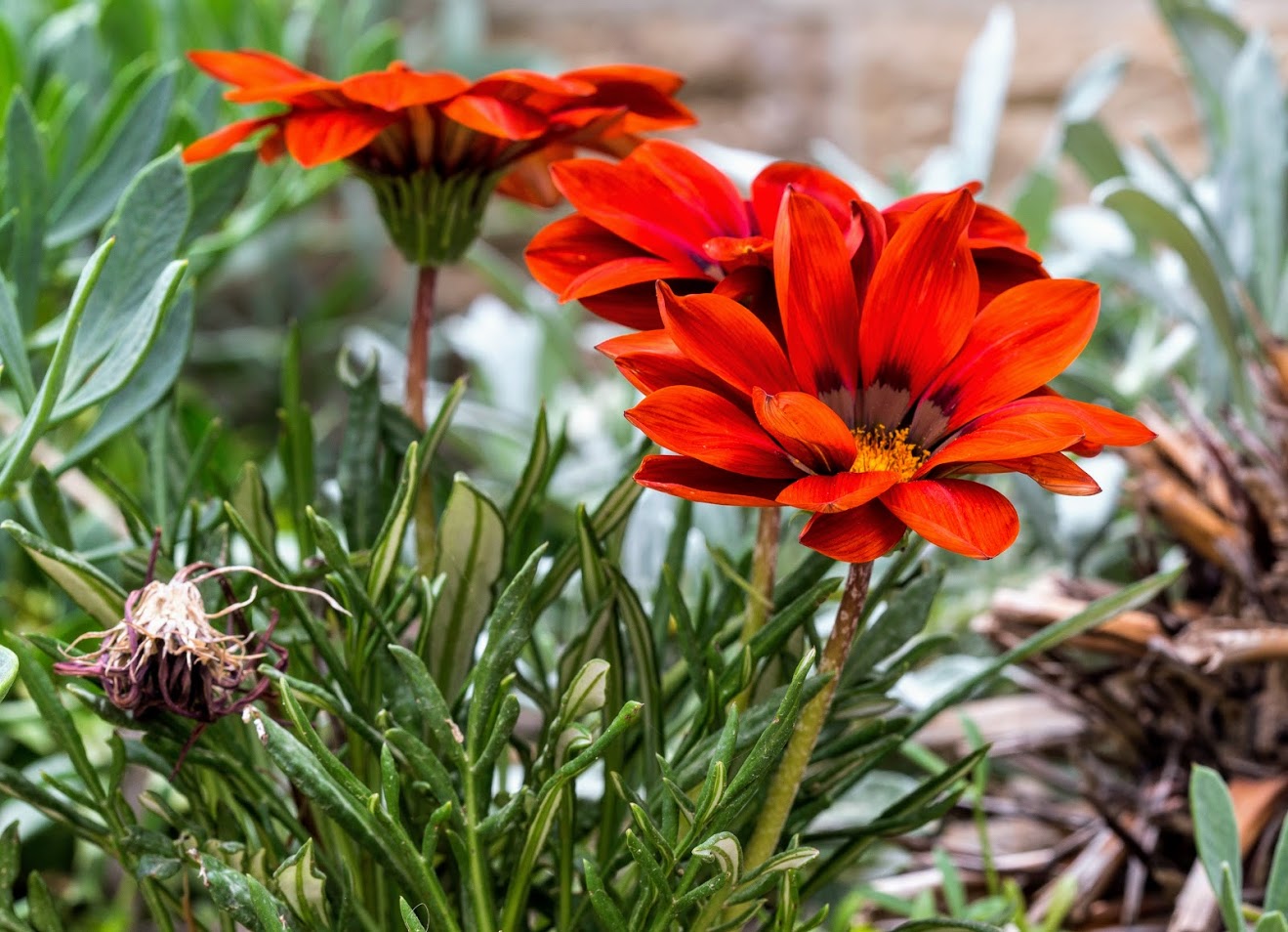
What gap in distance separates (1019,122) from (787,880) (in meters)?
1.13

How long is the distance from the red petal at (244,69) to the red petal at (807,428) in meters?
0.20

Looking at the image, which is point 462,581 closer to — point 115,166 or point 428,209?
point 428,209

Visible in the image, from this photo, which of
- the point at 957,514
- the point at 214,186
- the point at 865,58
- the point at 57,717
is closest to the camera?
the point at 957,514

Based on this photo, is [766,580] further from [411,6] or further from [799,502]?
[411,6]

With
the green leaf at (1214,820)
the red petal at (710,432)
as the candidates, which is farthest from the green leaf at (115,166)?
the green leaf at (1214,820)

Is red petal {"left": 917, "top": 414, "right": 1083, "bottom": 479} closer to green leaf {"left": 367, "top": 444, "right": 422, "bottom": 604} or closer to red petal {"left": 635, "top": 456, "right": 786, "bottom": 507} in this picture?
red petal {"left": 635, "top": 456, "right": 786, "bottom": 507}

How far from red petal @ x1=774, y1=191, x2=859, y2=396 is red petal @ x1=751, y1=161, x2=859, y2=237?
4cm

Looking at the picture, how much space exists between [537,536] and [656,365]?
177mm

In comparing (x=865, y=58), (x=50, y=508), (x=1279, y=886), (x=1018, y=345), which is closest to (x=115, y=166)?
(x=50, y=508)

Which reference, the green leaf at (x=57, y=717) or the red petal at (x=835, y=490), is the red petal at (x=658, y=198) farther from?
the green leaf at (x=57, y=717)

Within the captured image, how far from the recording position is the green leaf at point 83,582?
35 cm

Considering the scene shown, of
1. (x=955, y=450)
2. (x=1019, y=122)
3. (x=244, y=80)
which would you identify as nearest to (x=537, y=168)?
(x=244, y=80)

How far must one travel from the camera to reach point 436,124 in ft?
1.26

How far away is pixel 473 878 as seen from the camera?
33cm
